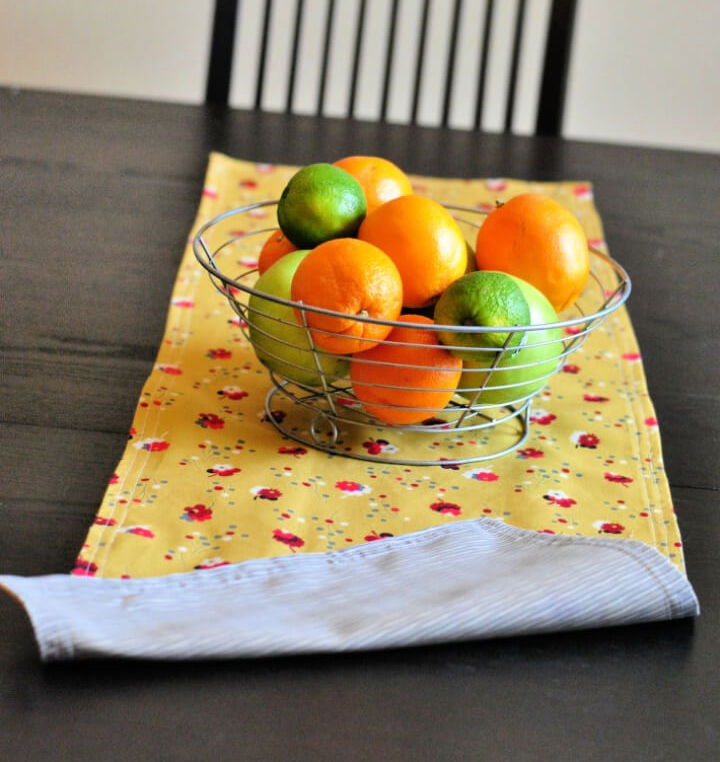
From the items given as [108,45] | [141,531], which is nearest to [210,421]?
[141,531]

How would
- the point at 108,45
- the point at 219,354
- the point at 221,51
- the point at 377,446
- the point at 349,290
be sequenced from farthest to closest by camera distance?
the point at 108,45 < the point at 221,51 < the point at 219,354 < the point at 377,446 < the point at 349,290

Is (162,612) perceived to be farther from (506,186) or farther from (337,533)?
(506,186)

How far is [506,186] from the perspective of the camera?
1.41 metres

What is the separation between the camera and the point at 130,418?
82cm

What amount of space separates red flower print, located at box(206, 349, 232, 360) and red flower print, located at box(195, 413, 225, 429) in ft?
0.38

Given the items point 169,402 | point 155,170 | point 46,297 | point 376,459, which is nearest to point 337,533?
point 376,459

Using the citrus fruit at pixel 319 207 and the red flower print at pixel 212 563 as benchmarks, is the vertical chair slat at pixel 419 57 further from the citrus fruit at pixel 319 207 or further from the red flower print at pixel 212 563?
the red flower print at pixel 212 563

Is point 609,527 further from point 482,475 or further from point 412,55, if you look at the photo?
point 412,55

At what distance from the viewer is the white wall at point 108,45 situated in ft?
10.6

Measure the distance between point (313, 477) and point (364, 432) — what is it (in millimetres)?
81

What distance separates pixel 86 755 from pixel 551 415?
1.68 ft

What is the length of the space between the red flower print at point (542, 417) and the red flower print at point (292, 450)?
199 millimetres

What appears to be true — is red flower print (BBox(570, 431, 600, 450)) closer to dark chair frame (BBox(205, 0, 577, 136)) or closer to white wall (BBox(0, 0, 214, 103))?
dark chair frame (BBox(205, 0, 577, 136))

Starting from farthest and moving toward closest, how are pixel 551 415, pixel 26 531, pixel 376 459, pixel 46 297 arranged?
pixel 46 297, pixel 551 415, pixel 376 459, pixel 26 531
